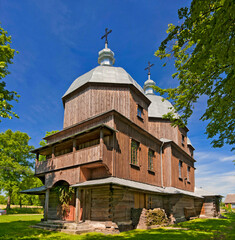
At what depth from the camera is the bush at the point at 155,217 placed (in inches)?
559

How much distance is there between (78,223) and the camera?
1197 centimetres

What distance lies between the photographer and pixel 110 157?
13000mm

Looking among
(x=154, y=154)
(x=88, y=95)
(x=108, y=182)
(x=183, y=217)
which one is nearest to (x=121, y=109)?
(x=88, y=95)

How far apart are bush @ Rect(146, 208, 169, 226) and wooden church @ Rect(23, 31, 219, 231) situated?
1.01m

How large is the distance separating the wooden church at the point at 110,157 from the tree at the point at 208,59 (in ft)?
6.62

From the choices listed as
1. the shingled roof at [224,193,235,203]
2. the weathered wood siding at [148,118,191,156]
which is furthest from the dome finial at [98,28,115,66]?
the shingled roof at [224,193,235,203]

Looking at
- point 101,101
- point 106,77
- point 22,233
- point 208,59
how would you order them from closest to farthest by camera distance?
point 208,59, point 22,233, point 101,101, point 106,77

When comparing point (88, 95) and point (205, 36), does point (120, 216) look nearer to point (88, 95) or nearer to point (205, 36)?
point (88, 95)

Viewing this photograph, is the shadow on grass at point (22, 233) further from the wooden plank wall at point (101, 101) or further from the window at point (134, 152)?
the wooden plank wall at point (101, 101)

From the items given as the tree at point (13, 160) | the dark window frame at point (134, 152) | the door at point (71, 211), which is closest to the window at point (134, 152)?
the dark window frame at point (134, 152)

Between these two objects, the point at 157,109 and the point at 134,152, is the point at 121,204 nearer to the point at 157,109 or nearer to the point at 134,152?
the point at 134,152

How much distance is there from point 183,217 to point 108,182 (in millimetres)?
13131

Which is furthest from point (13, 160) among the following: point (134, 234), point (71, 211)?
point (134, 234)

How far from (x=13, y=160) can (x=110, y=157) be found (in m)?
26.2
